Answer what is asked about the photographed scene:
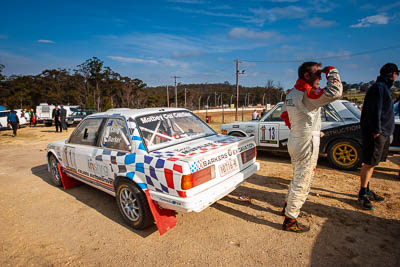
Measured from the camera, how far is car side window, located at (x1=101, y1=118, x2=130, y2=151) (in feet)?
10.4

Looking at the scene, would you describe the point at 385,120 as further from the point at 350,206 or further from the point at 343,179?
the point at 343,179

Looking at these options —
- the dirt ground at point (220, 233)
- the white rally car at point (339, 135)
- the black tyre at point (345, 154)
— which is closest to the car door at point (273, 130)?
the white rally car at point (339, 135)

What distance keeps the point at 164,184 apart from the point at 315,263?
1729 millimetres

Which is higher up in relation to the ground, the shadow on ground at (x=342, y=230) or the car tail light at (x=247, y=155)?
the car tail light at (x=247, y=155)

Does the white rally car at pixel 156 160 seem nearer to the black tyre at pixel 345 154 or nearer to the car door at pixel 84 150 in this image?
the car door at pixel 84 150

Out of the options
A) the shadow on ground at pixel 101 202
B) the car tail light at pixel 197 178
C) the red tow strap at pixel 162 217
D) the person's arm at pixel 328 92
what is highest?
the person's arm at pixel 328 92

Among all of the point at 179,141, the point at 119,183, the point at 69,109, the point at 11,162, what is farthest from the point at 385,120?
the point at 69,109

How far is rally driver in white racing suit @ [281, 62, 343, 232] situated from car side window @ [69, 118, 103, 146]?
9.59ft

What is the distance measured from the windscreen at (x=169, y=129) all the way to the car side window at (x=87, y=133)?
0.94 metres

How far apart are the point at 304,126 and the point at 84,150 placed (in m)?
3.31

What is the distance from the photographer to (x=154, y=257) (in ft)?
A: 8.21

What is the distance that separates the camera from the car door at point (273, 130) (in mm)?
5811

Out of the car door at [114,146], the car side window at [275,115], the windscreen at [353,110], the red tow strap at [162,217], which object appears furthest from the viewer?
the car side window at [275,115]

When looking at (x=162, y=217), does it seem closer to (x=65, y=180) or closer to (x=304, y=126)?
(x=304, y=126)
